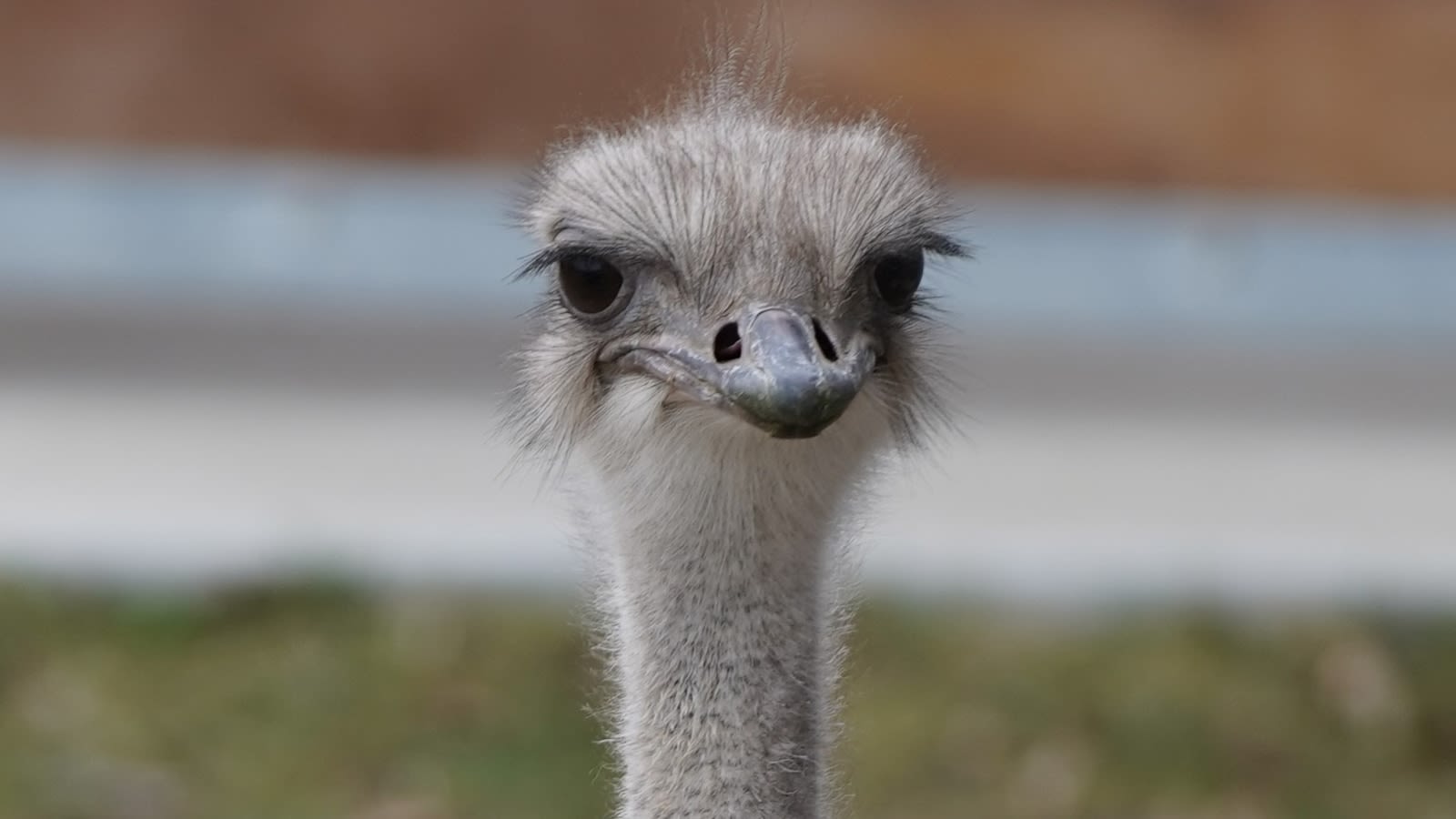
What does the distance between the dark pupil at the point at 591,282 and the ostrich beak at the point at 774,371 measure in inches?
2.0

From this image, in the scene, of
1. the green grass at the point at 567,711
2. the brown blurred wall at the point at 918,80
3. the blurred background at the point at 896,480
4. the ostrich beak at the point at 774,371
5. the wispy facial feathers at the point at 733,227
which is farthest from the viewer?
the brown blurred wall at the point at 918,80

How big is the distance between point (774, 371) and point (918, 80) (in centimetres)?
233

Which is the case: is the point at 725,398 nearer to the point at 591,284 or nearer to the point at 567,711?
the point at 591,284

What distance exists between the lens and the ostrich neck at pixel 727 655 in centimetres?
164

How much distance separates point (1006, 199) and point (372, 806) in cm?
136

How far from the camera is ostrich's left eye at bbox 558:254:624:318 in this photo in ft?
5.38

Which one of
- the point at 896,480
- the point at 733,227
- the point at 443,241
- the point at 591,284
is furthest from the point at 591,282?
the point at 443,241

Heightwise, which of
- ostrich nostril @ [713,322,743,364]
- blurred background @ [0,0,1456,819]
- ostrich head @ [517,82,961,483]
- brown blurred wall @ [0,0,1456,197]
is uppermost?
brown blurred wall @ [0,0,1456,197]

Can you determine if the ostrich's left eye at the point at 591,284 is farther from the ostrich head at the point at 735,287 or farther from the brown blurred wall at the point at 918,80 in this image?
the brown blurred wall at the point at 918,80

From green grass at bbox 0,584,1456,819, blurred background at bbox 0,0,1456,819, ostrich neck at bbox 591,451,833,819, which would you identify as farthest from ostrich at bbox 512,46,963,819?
blurred background at bbox 0,0,1456,819

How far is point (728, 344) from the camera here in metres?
1.55

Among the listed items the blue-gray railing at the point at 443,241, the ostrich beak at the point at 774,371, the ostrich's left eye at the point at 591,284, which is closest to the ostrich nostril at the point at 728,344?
the ostrich beak at the point at 774,371

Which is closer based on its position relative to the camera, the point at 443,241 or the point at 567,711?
the point at 567,711

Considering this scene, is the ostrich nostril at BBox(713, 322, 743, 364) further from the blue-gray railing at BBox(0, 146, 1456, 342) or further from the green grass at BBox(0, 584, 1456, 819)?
the blue-gray railing at BBox(0, 146, 1456, 342)
